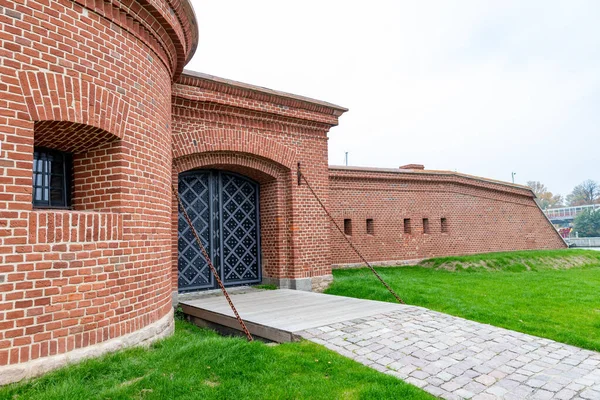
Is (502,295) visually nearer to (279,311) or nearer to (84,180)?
(279,311)

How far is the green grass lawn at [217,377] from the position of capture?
3359 millimetres

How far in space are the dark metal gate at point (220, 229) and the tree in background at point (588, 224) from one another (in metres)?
53.4

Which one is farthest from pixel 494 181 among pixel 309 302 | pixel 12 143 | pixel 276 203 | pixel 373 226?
pixel 12 143

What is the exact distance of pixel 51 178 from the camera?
4.58 metres

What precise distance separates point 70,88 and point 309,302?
4961 mm

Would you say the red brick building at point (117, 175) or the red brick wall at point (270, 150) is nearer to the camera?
the red brick building at point (117, 175)

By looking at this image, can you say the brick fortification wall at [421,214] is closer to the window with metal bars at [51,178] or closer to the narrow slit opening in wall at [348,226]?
the narrow slit opening in wall at [348,226]

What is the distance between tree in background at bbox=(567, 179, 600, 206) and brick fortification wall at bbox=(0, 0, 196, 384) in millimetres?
92534

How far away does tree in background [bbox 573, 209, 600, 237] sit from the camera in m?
48.8

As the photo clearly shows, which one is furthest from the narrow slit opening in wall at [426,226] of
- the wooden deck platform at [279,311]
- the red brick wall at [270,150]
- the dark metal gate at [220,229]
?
the wooden deck platform at [279,311]

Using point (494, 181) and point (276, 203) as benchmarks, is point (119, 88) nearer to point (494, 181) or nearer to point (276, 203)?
point (276, 203)

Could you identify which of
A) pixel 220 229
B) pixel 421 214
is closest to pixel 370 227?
pixel 421 214

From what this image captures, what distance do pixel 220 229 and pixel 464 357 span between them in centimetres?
565

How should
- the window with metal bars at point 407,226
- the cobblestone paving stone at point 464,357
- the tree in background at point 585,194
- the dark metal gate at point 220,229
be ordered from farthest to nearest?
the tree in background at point 585,194, the window with metal bars at point 407,226, the dark metal gate at point 220,229, the cobblestone paving stone at point 464,357
